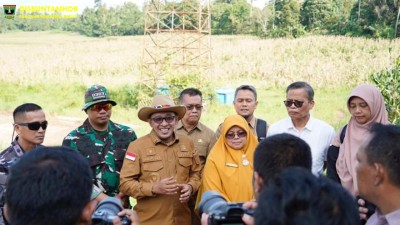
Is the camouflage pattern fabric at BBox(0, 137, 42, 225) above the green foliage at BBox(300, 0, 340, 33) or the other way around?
the other way around

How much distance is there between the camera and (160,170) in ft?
10.6

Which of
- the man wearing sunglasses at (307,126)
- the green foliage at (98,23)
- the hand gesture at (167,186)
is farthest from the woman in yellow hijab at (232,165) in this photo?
the green foliage at (98,23)

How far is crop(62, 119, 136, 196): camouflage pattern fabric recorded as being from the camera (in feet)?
10.7

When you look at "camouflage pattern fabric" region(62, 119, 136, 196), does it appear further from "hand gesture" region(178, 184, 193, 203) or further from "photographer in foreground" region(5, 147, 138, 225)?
"photographer in foreground" region(5, 147, 138, 225)

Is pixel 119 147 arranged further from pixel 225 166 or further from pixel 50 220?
pixel 50 220

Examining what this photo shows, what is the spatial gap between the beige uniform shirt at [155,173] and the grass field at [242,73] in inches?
265

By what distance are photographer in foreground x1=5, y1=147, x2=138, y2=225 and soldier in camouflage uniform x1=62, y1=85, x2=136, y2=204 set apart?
5.74 ft

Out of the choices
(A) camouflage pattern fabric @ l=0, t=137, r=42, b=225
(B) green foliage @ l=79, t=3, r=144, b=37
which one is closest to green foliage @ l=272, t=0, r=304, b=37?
(B) green foliage @ l=79, t=3, r=144, b=37

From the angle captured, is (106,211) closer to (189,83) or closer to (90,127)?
(90,127)

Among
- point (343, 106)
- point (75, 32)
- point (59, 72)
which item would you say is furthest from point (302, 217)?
point (75, 32)

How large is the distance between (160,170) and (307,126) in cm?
131

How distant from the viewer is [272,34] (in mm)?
32469

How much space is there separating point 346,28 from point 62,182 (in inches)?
1220

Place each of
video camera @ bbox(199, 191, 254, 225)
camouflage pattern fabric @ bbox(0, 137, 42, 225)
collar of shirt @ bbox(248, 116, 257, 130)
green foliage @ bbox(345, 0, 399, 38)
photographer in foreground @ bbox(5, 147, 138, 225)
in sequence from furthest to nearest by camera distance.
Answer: green foliage @ bbox(345, 0, 399, 38) → collar of shirt @ bbox(248, 116, 257, 130) → camouflage pattern fabric @ bbox(0, 137, 42, 225) → video camera @ bbox(199, 191, 254, 225) → photographer in foreground @ bbox(5, 147, 138, 225)
